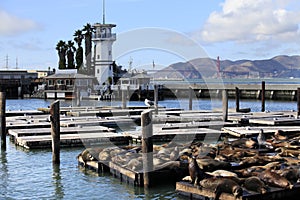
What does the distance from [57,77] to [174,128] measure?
114ft

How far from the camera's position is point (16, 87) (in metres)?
61.5

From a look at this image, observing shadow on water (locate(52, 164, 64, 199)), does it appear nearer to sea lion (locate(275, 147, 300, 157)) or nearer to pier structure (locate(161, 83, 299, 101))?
sea lion (locate(275, 147, 300, 157))

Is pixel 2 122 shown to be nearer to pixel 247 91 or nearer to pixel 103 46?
pixel 103 46

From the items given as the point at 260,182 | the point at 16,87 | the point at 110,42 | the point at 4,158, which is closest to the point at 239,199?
the point at 260,182

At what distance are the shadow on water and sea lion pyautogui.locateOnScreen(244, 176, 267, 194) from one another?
12.9 feet

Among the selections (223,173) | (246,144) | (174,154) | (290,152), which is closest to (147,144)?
(174,154)

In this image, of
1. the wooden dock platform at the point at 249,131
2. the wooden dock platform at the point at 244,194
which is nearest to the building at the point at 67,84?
the wooden dock platform at the point at 249,131

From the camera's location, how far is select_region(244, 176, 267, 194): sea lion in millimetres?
8352

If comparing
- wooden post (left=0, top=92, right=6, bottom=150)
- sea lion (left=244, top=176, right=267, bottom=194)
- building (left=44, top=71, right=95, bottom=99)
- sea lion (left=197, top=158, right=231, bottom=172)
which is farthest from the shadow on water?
building (left=44, top=71, right=95, bottom=99)

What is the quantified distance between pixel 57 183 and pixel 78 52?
48.7m

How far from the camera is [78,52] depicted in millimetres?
58812

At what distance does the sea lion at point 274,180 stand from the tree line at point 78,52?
44609 mm

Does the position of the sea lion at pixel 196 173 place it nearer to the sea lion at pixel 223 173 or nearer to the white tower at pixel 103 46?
the sea lion at pixel 223 173

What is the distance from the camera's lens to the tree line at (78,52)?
2164 inches
